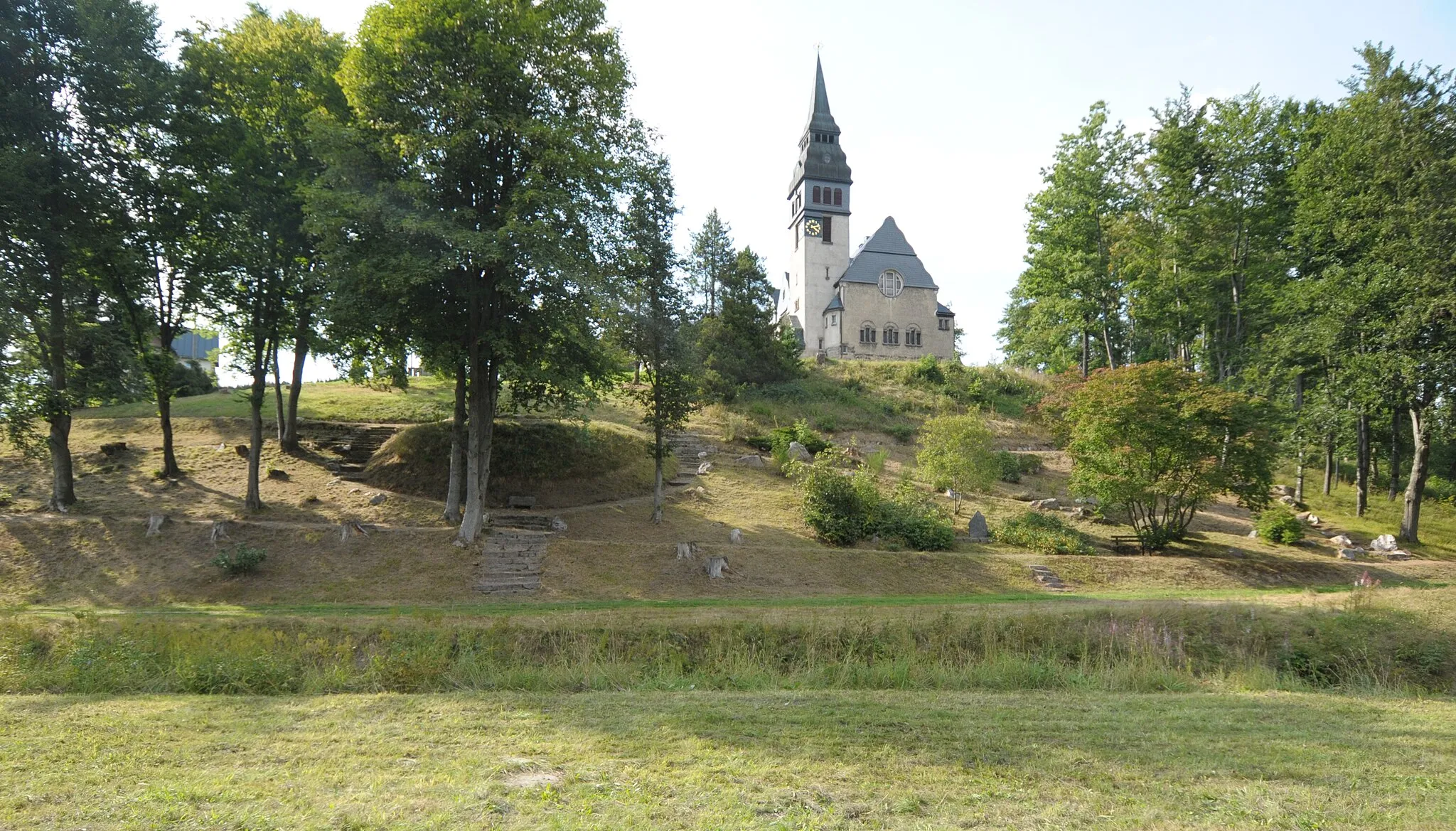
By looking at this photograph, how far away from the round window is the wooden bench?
35433mm

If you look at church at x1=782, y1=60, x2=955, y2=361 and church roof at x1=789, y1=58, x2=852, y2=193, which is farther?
church roof at x1=789, y1=58, x2=852, y2=193

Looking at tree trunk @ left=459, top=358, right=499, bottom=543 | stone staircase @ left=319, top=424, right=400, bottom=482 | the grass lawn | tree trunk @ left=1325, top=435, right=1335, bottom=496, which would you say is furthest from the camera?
tree trunk @ left=1325, top=435, right=1335, bottom=496

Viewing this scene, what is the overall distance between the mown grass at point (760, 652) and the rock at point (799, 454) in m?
14.2

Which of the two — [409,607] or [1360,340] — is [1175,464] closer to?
[1360,340]

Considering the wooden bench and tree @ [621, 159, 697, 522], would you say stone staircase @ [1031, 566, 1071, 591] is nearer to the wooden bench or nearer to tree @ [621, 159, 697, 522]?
the wooden bench

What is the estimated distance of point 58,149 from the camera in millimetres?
16797

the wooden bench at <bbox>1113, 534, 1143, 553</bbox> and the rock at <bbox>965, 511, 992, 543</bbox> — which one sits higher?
the rock at <bbox>965, 511, 992, 543</bbox>

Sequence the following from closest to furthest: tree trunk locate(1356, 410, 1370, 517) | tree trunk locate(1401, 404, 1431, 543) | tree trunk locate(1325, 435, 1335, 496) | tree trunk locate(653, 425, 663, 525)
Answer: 1. tree trunk locate(653, 425, 663, 525)
2. tree trunk locate(1401, 404, 1431, 543)
3. tree trunk locate(1356, 410, 1370, 517)
4. tree trunk locate(1325, 435, 1335, 496)

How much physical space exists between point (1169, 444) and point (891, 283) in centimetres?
3724

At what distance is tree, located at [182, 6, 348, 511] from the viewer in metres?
17.9

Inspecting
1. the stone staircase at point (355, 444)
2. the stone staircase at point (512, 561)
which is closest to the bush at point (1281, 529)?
the stone staircase at point (512, 561)

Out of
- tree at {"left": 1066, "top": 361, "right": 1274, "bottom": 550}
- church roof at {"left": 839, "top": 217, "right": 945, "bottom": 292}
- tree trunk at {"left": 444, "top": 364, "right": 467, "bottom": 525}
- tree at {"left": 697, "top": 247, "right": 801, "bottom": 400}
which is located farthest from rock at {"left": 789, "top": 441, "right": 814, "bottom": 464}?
church roof at {"left": 839, "top": 217, "right": 945, "bottom": 292}

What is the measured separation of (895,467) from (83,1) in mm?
26095

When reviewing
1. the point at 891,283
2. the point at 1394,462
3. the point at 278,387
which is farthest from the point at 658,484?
the point at 891,283
